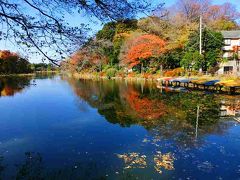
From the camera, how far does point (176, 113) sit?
17094 mm

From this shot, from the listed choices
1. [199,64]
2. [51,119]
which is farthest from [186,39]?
[51,119]

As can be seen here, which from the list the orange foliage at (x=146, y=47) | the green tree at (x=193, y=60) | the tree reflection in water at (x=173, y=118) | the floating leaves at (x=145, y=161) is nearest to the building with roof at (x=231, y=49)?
the green tree at (x=193, y=60)

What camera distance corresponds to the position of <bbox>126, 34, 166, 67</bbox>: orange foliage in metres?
44.4

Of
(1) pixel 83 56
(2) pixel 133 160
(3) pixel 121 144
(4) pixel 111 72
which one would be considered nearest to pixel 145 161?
(2) pixel 133 160

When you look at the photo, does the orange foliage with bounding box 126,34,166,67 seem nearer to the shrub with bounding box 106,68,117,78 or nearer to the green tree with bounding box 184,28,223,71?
the green tree with bounding box 184,28,223,71

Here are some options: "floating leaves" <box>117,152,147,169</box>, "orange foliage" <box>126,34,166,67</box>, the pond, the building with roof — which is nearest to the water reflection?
the pond

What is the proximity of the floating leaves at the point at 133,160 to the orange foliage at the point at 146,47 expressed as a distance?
35631 mm

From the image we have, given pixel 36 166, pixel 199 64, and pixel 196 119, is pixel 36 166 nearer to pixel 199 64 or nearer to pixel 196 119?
pixel 196 119

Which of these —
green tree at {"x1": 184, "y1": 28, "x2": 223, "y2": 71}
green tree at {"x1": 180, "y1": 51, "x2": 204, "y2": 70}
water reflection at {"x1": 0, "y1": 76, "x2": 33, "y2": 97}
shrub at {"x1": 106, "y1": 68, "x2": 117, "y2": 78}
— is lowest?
water reflection at {"x1": 0, "y1": 76, "x2": 33, "y2": 97}

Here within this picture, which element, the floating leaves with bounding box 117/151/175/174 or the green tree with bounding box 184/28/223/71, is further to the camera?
the green tree with bounding box 184/28/223/71

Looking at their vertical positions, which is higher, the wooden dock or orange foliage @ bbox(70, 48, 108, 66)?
orange foliage @ bbox(70, 48, 108, 66)

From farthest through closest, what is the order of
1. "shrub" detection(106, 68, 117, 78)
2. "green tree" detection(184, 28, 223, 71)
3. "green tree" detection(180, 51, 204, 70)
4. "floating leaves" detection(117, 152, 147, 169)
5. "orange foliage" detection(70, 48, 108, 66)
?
"shrub" detection(106, 68, 117, 78), "green tree" detection(184, 28, 223, 71), "green tree" detection(180, 51, 204, 70), "floating leaves" detection(117, 152, 147, 169), "orange foliage" detection(70, 48, 108, 66)

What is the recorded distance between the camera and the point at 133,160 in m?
8.95

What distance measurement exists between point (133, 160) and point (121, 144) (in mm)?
1883
